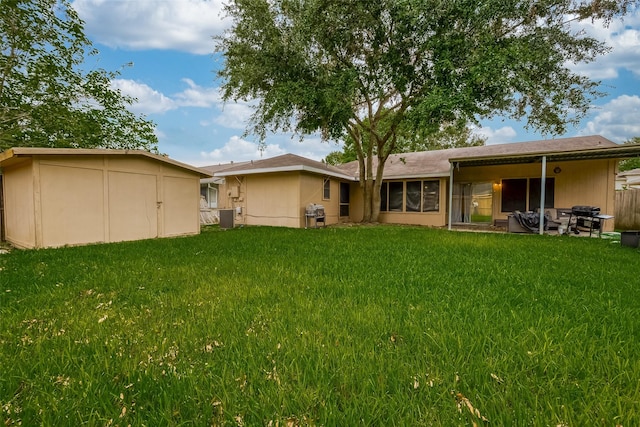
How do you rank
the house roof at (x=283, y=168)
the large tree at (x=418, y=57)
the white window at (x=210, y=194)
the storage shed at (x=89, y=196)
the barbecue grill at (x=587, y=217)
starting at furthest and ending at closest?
1. the white window at (x=210, y=194)
2. the house roof at (x=283, y=168)
3. the barbecue grill at (x=587, y=217)
4. the large tree at (x=418, y=57)
5. the storage shed at (x=89, y=196)

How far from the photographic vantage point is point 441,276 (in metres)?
4.07

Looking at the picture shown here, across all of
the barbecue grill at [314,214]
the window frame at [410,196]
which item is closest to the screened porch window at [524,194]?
the window frame at [410,196]

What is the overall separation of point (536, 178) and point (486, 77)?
6.28 metres

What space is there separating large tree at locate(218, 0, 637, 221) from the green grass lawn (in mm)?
7138

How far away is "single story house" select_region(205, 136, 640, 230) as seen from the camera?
456 inches

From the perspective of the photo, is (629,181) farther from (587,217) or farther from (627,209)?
(587,217)

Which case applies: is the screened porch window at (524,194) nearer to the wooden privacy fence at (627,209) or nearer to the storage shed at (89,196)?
the wooden privacy fence at (627,209)

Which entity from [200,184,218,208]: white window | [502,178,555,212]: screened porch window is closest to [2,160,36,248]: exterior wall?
[200,184,218,208]: white window

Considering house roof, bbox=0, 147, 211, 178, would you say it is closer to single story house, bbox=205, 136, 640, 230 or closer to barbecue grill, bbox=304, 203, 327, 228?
Answer: single story house, bbox=205, 136, 640, 230

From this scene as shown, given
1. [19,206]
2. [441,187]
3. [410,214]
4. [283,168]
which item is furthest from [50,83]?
[441,187]

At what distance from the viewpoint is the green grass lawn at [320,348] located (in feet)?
4.83

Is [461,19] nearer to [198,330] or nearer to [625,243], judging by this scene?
[625,243]

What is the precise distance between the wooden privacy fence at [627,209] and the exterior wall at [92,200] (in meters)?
18.1

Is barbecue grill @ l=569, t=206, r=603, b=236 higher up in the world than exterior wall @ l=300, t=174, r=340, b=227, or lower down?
lower down
